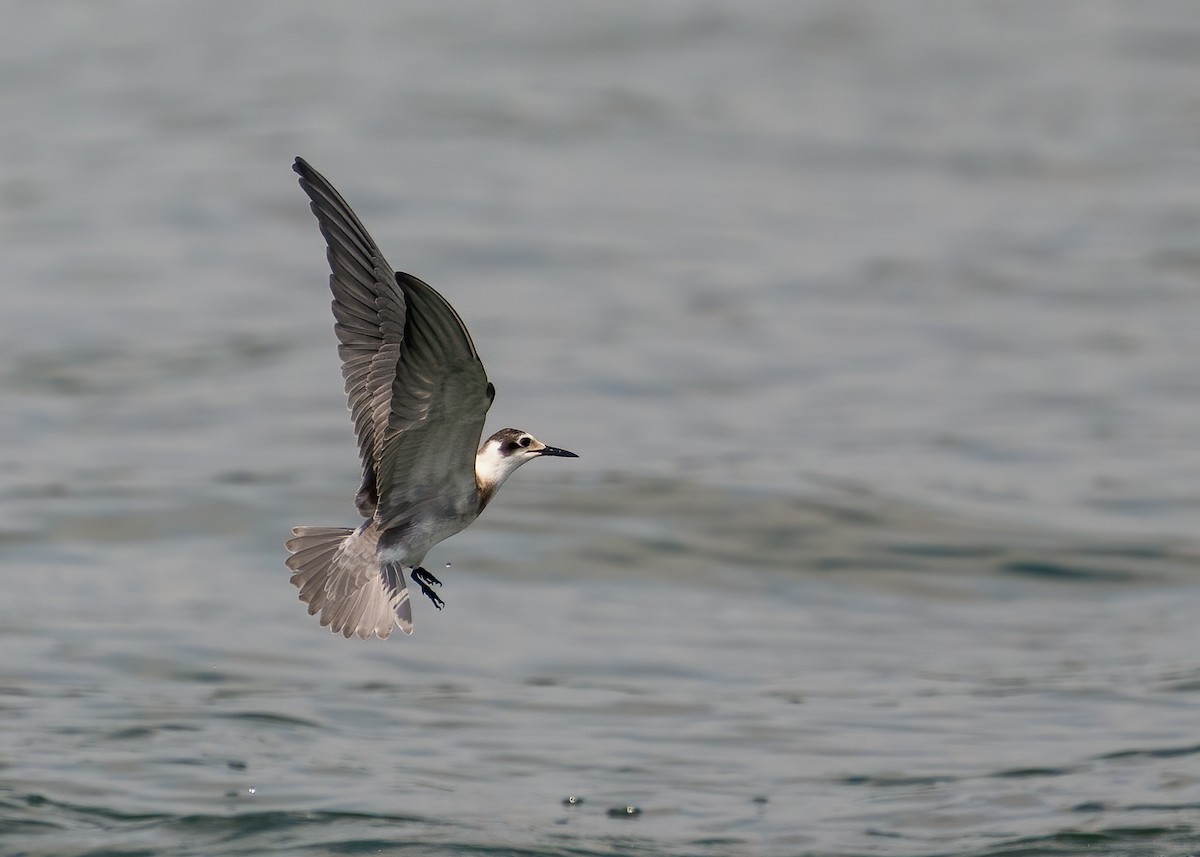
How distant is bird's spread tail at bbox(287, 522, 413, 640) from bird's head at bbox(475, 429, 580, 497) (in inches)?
17.8

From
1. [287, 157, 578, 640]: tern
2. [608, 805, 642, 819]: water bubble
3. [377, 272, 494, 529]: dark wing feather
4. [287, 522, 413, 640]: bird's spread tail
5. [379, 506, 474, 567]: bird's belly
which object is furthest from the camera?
[608, 805, 642, 819]: water bubble

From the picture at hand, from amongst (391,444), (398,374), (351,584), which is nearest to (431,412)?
(398,374)

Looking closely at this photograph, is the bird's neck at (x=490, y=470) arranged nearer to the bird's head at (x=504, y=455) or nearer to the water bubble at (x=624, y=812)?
the bird's head at (x=504, y=455)

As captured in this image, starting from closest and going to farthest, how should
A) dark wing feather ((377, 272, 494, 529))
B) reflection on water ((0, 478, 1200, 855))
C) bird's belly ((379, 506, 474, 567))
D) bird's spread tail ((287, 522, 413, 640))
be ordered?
dark wing feather ((377, 272, 494, 529)), bird's belly ((379, 506, 474, 567)), bird's spread tail ((287, 522, 413, 640)), reflection on water ((0, 478, 1200, 855))

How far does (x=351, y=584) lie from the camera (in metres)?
6.89

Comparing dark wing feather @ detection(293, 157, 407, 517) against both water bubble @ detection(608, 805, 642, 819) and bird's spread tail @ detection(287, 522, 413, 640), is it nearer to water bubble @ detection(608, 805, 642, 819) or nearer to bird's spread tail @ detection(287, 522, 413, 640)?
bird's spread tail @ detection(287, 522, 413, 640)

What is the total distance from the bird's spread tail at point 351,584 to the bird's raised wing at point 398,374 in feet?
0.61

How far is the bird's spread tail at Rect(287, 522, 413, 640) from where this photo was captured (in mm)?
6797

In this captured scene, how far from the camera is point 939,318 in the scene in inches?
793

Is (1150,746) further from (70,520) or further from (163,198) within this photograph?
(163,198)

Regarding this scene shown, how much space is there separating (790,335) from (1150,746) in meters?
9.11

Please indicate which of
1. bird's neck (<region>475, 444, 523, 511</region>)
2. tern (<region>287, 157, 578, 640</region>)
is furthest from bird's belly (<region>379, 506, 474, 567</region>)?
bird's neck (<region>475, 444, 523, 511</region>)

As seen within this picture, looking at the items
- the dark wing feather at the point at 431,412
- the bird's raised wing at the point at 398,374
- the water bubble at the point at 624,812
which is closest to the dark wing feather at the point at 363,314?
the bird's raised wing at the point at 398,374

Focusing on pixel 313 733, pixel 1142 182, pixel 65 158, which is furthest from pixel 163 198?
pixel 313 733
